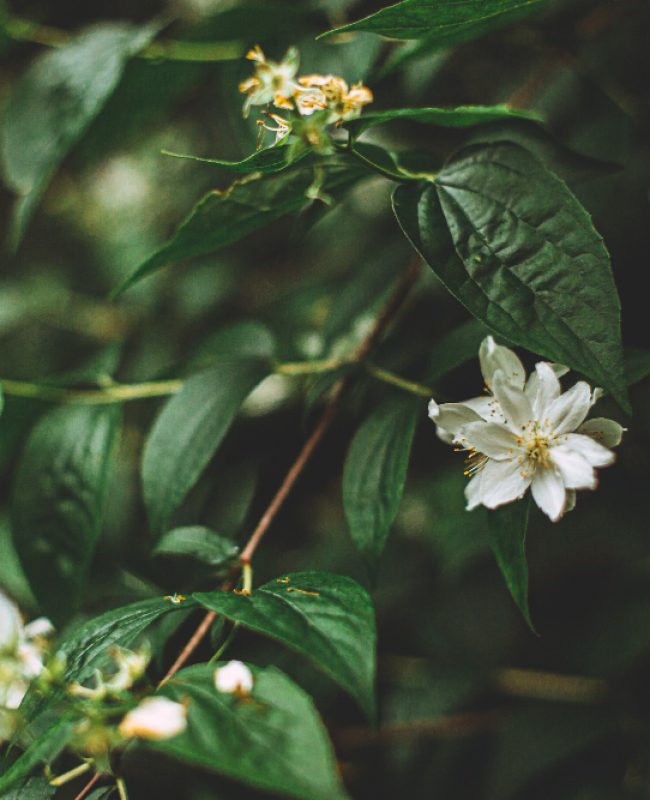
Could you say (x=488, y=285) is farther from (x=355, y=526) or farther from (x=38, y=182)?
(x=38, y=182)

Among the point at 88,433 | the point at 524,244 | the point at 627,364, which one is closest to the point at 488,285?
the point at 524,244

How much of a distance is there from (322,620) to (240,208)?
44cm

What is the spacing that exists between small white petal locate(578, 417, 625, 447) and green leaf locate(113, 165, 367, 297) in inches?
14.8

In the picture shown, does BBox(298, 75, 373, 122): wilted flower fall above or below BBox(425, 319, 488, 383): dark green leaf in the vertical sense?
above

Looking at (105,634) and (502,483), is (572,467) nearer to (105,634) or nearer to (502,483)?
(502,483)

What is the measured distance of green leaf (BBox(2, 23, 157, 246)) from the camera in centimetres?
117

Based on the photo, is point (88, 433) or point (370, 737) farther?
point (370, 737)

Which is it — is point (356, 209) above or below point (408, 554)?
above

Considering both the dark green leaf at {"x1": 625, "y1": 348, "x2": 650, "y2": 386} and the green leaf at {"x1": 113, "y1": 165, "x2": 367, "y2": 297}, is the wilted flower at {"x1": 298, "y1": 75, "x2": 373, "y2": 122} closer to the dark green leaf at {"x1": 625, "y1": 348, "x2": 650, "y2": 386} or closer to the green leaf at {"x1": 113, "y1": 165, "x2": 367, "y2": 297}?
the green leaf at {"x1": 113, "y1": 165, "x2": 367, "y2": 297}

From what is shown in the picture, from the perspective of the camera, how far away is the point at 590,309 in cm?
64

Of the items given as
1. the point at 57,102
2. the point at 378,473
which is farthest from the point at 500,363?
the point at 57,102

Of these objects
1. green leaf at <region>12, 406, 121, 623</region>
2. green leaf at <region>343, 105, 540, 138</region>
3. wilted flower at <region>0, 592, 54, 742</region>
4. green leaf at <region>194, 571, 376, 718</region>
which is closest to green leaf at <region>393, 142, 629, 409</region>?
green leaf at <region>343, 105, 540, 138</region>

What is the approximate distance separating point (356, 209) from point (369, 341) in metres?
0.73

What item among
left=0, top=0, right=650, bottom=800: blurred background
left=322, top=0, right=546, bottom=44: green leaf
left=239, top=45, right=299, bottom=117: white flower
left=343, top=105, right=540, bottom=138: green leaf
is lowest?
left=0, top=0, right=650, bottom=800: blurred background
